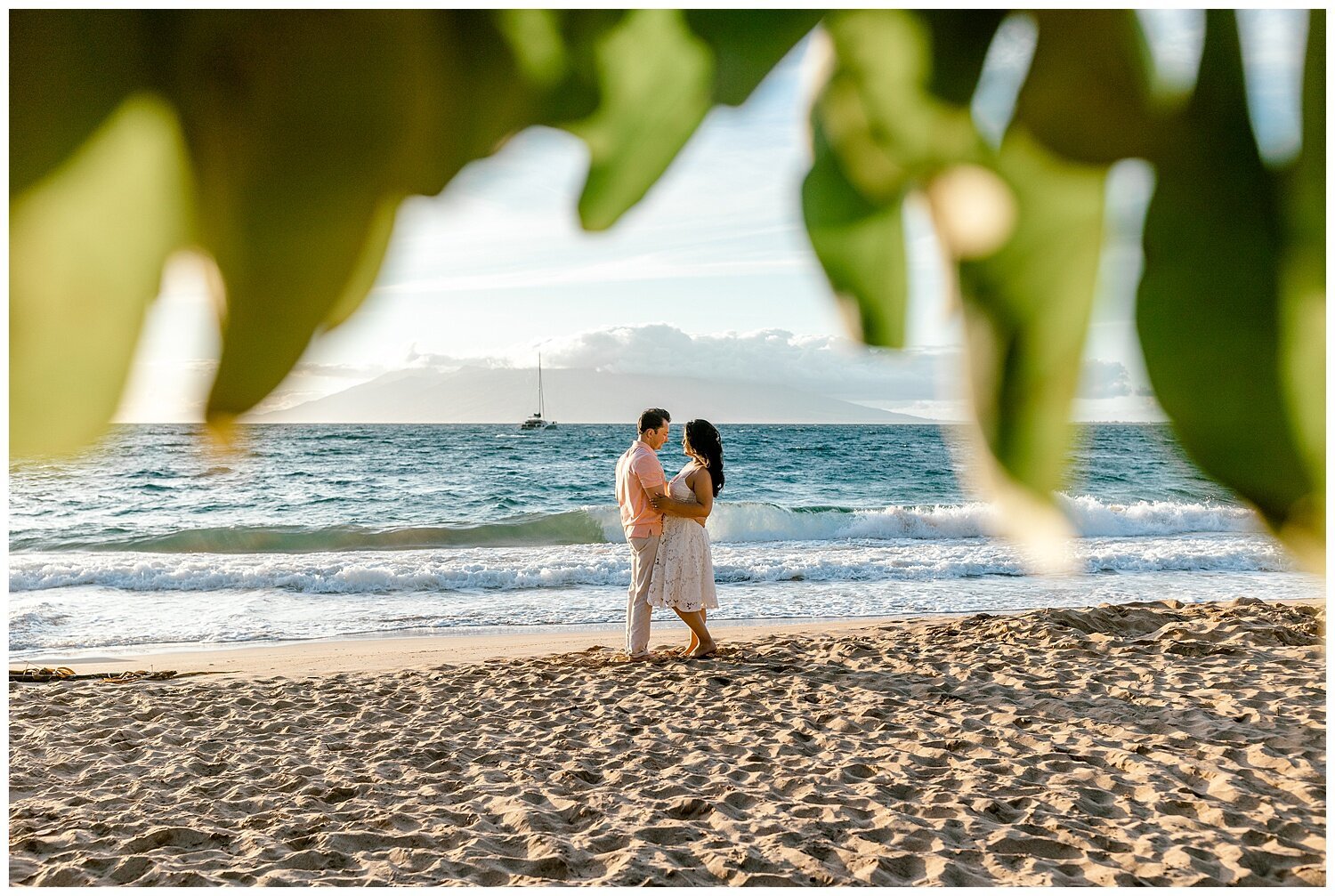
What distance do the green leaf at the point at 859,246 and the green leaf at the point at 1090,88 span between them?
0.04 metres

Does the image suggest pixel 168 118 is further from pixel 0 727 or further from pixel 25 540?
pixel 25 540

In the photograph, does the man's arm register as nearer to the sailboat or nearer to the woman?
the woman

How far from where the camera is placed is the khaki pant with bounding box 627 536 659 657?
474 centimetres

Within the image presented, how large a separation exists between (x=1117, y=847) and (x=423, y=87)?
3.20 m

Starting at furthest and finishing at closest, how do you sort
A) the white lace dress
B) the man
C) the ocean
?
the ocean, the white lace dress, the man

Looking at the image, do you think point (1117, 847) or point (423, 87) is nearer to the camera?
point (423, 87)

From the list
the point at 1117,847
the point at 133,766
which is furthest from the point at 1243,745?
the point at 133,766

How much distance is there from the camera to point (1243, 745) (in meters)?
3.71

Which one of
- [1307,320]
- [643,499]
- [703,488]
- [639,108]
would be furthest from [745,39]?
[643,499]

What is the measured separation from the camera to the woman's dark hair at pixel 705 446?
454cm

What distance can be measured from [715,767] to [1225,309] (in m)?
3.61

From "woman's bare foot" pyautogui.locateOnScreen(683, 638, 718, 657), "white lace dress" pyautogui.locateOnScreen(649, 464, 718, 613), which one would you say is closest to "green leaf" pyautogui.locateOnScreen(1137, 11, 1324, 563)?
"white lace dress" pyautogui.locateOnScreen(649, 464, 718, 613)

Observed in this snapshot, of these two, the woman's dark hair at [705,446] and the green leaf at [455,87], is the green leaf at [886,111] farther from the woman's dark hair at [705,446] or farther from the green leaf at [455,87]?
the woman's dark hair at [705,446]

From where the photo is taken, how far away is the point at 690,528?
4.70m
